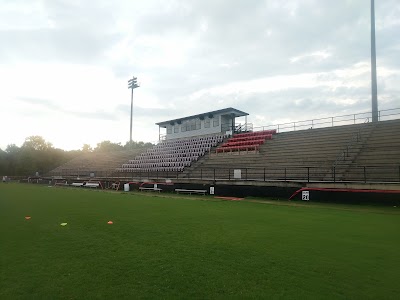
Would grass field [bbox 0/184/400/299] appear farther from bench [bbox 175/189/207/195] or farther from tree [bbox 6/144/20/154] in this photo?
tree [bbox 6/144/20/154]

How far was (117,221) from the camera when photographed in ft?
31.5

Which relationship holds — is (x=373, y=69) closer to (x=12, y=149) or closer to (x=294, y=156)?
(x=294, y=156)

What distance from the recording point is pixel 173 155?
36.6 metres

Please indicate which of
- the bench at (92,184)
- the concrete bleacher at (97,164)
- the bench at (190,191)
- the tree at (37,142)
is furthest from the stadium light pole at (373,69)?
the tree at (37,142)

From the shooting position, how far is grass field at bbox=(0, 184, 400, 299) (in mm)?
4090

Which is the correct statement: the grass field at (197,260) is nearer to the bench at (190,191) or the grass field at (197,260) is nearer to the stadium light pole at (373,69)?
the bench at (190,191)

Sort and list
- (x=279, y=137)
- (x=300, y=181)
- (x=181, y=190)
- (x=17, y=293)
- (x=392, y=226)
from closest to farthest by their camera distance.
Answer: (x=17, y=293) → (x=392, y=226) → (x=300, y=181) → (x=181, y=190) → (x=279, y=137)

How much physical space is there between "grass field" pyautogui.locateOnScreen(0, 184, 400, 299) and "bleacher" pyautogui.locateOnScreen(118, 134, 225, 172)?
22721 mm

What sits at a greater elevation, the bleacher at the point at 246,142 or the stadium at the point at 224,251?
the bleacher at the point at 246,142

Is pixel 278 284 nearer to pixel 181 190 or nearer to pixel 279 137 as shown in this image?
pixel 181 190

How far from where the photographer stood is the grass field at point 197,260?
4.09m

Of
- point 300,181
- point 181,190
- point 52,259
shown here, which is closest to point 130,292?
point 52,259

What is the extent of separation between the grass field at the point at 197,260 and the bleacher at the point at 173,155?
22.7m

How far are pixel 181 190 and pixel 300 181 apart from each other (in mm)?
9465
